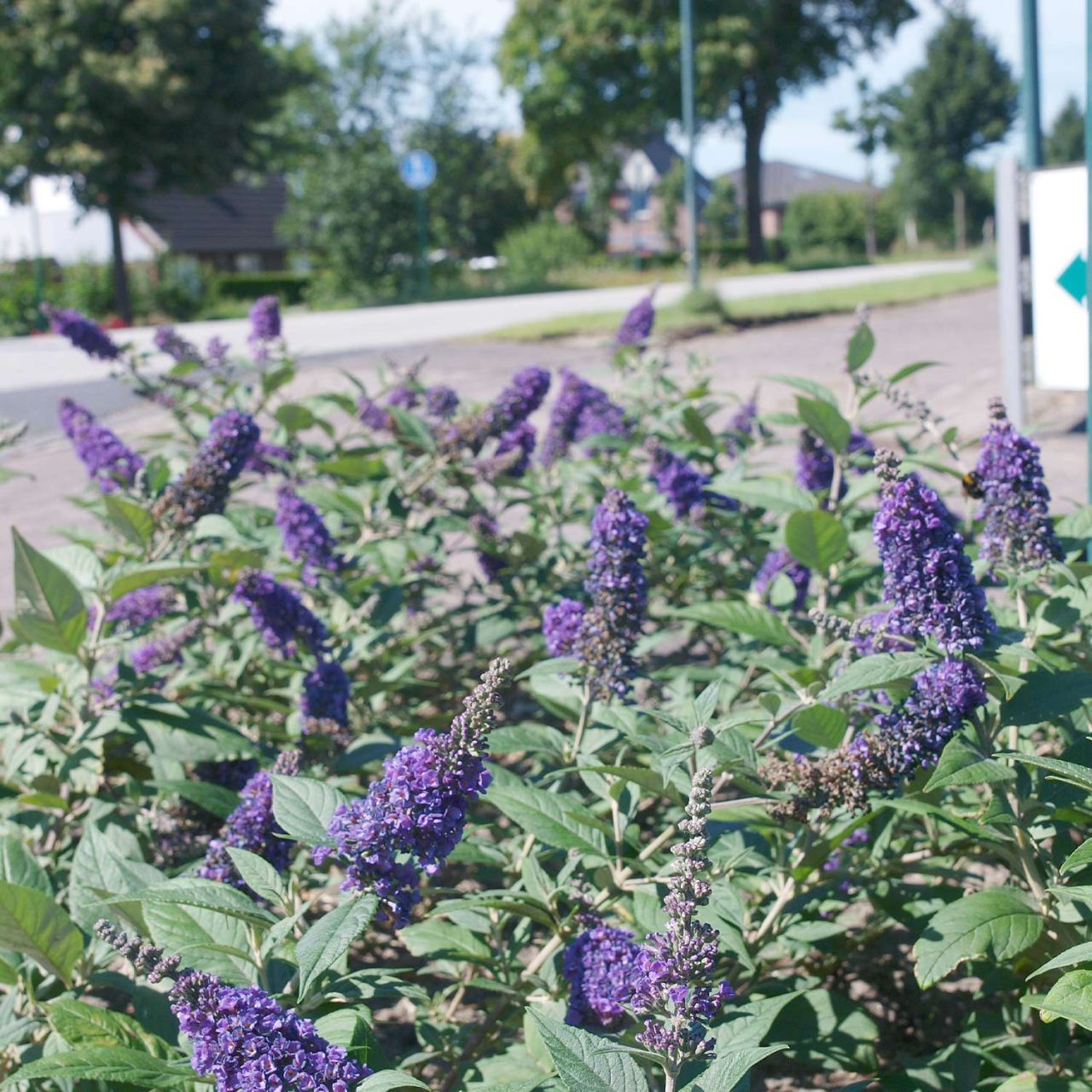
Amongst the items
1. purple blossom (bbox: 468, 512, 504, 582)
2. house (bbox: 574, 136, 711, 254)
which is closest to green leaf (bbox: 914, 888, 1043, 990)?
purple blossom (bbox: 468, 512, 504, 582)

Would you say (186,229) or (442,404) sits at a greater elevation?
(186,229)

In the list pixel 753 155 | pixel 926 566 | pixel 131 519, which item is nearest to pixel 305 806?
pixel 926 566

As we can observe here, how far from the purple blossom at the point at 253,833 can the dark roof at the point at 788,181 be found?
90.9 metres

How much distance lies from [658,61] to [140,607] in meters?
40.7

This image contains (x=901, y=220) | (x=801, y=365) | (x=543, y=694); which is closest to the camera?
(x=543, y=694)

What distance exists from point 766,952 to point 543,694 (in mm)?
620

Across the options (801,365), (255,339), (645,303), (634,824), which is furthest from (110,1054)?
(801,365)

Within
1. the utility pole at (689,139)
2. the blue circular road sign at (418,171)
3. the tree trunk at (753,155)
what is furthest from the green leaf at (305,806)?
the tree trunk at (753,155)

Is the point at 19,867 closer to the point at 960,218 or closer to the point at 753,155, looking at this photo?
the point at 753,155

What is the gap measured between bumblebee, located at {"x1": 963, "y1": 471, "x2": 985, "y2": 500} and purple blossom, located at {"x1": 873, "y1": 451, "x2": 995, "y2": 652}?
0.44m

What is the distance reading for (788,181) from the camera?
302ft

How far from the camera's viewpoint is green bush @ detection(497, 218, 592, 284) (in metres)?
37.9

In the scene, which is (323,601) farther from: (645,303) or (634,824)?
(645,303)

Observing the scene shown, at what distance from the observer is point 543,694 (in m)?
2.37
